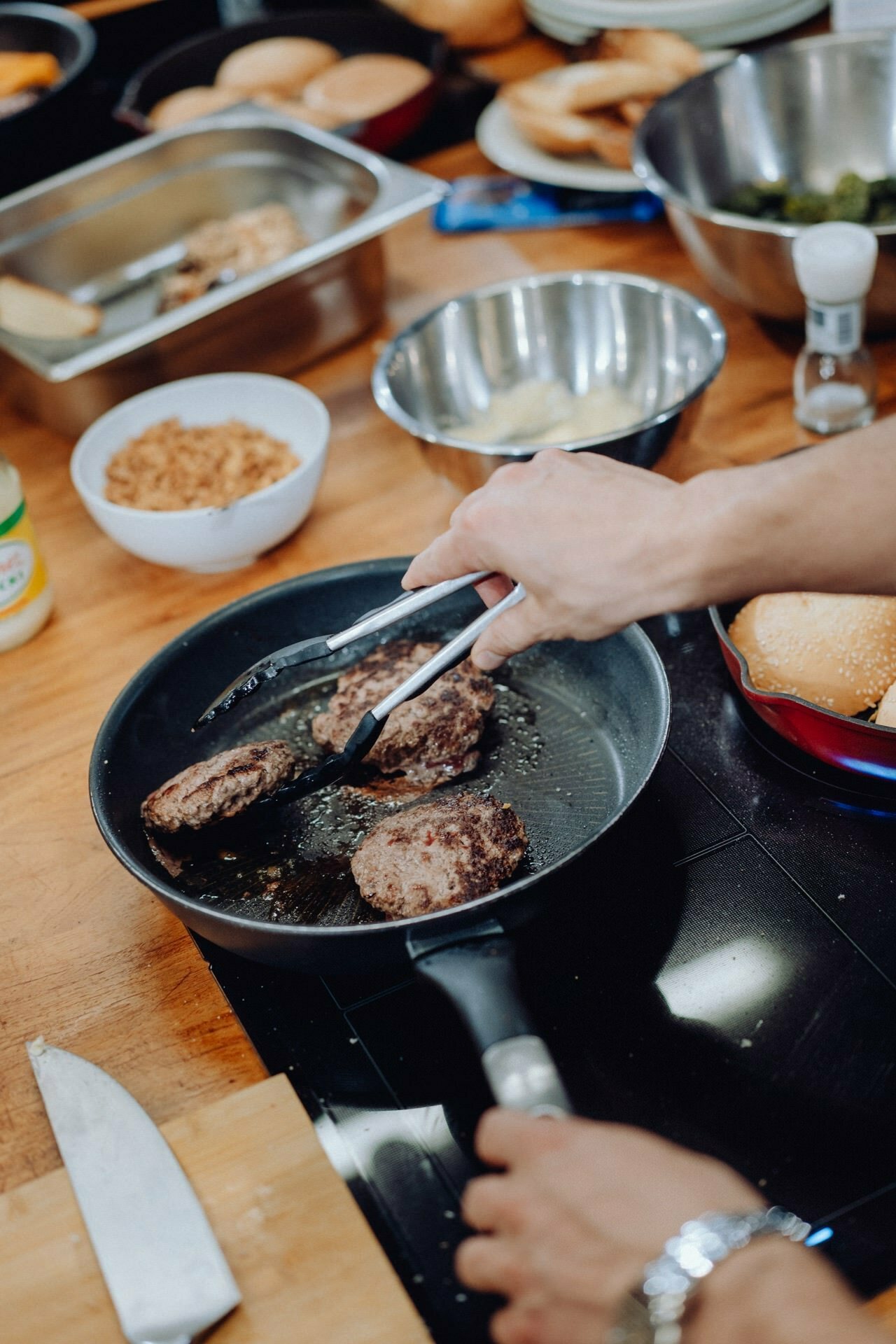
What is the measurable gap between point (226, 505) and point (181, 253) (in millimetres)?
891

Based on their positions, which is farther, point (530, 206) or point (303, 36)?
point (303, 36)

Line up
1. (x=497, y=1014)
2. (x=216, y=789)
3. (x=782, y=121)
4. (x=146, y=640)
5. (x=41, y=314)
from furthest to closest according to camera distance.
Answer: (x=782, y=121), (x=41, y=314), (x=146, y=640), (x=216, y=789), (x=497, y=1014)

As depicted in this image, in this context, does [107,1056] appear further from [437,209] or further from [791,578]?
[437,209]

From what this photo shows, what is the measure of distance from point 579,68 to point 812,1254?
2.04 metres

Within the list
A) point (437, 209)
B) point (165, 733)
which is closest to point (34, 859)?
point (165, 733)

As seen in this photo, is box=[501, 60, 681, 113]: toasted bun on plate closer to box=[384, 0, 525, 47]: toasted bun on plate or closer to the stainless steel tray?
the stainless steel tray

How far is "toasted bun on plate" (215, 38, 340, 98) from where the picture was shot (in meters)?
2.36

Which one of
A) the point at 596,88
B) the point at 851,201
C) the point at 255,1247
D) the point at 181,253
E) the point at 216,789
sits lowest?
the point at 255,1247

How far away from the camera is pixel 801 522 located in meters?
0.80

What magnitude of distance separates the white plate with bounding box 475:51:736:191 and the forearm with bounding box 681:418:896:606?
4.16ft

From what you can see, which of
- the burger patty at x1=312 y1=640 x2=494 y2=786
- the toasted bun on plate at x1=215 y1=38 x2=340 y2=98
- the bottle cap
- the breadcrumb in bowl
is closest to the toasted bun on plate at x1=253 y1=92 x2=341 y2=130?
the toasted bun on plate at x1=215 y1=38 x2=340 y2=98

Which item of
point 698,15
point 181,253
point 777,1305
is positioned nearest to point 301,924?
point 777,1305

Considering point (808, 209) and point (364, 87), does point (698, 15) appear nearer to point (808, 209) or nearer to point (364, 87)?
point (364, 87)

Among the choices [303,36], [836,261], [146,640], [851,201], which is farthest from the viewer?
[303,36]
